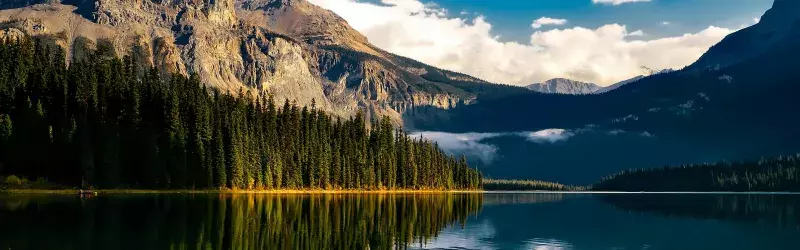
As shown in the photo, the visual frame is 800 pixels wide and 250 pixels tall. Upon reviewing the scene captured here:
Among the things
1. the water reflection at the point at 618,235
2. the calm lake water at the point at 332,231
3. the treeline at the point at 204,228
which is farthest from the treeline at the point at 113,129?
the water reflection at the point at 618,235

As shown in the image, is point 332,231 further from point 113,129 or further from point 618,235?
point 113,129

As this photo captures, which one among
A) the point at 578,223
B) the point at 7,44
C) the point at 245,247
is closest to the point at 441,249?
the point at 245,247

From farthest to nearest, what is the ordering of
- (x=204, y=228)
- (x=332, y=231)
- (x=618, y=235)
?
(x=618, y=235) < (x=332, y=231) < (x=204, y=228)

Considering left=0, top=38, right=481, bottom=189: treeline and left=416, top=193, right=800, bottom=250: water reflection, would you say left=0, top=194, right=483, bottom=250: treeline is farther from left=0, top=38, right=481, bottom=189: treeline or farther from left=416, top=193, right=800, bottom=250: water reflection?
left=0, top=38, right=481, bottom=189: treeline

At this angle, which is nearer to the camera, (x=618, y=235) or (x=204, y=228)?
(x=204, y=228)

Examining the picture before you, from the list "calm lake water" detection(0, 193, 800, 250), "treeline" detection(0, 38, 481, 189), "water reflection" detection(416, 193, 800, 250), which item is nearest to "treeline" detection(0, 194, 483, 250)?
"calm lake water" detection(0, 193, 800, 250)

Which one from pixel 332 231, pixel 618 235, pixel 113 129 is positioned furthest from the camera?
pixel 113 129

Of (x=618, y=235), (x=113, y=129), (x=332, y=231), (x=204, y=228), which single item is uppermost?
(x=113, y=129)

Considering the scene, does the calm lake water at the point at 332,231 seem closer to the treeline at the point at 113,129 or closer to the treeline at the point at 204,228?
the treeline at the point at 204,228

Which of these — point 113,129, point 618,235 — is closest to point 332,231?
point 618,235

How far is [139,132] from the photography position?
154 meters

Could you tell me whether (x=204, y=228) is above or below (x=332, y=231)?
above

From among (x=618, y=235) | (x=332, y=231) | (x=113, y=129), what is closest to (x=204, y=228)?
(x=332, y=231)

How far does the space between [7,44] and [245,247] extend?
133016 millimetres
